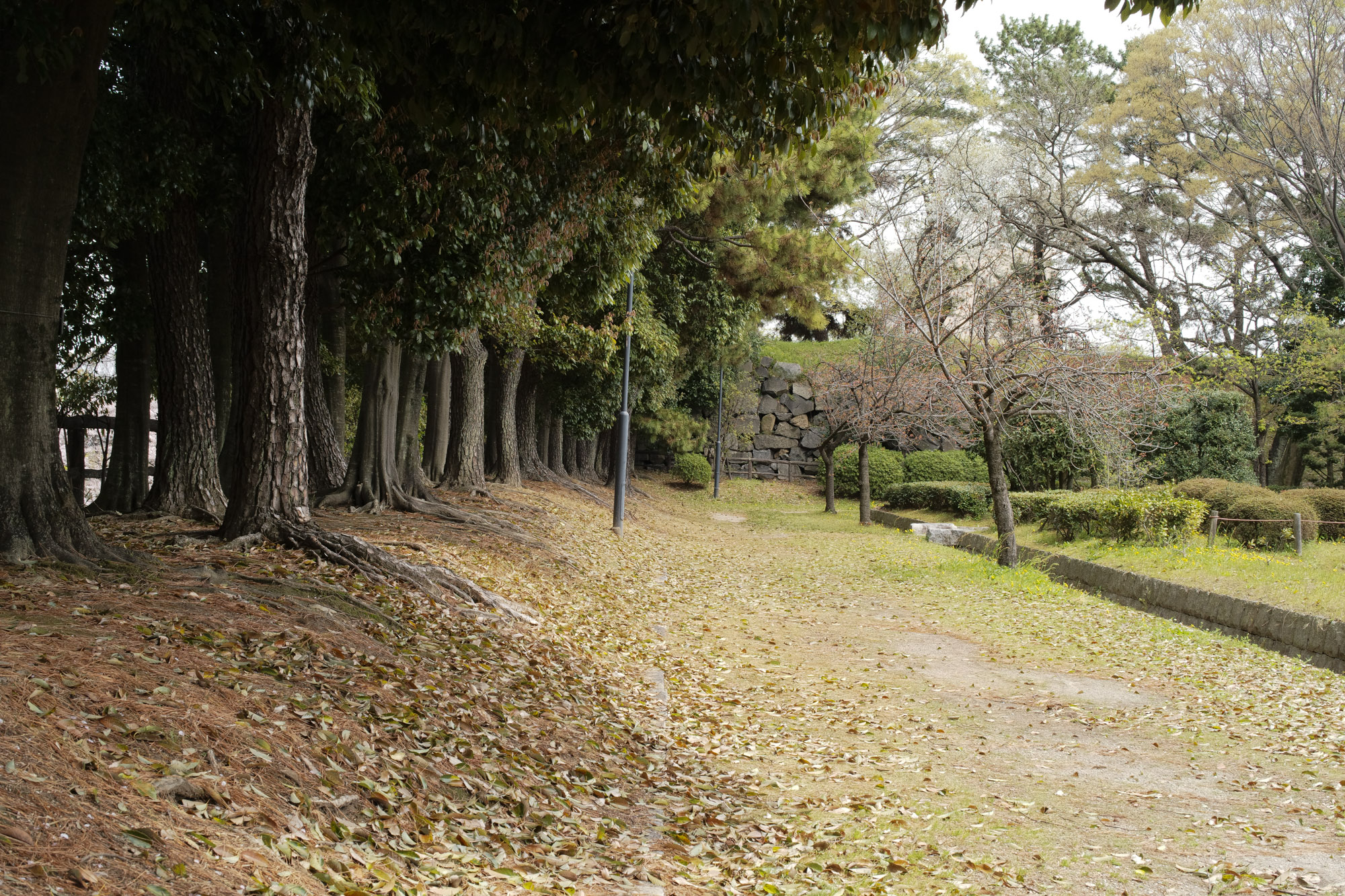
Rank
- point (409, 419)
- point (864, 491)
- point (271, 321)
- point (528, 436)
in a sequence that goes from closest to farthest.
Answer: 1. point (271, 321)
2. point (409, 419)
3. point (528, 436)
4. point (864, 491)

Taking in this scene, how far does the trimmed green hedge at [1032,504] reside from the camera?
1844 cm

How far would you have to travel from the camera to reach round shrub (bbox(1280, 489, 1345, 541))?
14.6 m

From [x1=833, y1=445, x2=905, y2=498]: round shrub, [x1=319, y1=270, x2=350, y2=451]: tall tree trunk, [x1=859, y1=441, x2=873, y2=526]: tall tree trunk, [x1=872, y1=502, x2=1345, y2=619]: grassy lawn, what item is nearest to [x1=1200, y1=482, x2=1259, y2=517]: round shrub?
[x1=872, y1=502, x2=1345, y2=619]: grassy lawn

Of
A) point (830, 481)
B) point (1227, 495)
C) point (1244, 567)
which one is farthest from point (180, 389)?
point (830, 481)

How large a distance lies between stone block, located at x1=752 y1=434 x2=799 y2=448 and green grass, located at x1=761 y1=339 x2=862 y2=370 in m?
2.78

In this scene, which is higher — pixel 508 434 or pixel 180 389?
pixel 180 389

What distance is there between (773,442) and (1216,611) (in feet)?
81.9

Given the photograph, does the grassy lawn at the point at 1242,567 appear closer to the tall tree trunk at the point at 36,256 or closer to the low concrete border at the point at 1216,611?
the low concrete border at the point at 1216,611

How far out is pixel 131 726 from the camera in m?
3.73

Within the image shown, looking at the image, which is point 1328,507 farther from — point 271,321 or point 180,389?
point 180,389

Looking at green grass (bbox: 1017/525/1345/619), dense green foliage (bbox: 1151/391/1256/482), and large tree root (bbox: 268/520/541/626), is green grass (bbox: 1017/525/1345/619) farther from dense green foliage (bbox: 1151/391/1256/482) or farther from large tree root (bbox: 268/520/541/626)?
large tree root (bbox: 268/520/541/626)

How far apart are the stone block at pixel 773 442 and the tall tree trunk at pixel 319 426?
23720 millimetres

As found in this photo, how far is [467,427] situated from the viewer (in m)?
15.9

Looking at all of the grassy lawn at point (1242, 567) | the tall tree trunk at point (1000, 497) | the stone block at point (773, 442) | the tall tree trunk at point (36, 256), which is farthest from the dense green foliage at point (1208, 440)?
the tall tree trunk at point (36, 256)
